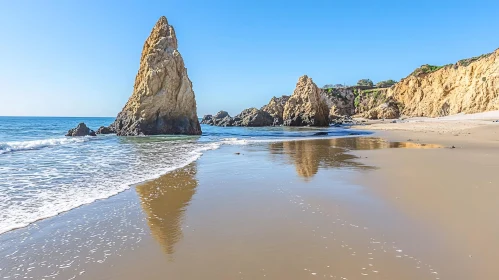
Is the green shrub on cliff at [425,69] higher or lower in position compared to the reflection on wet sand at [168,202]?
higher

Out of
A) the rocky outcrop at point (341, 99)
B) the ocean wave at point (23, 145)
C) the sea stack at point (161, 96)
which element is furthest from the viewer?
the rocky outcrop at point (341, 99)

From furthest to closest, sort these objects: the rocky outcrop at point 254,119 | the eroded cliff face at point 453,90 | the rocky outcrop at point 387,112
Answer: the rocky outcrop at point 387,112, the rocky outcrop at point 254,119, the eroded cliff face at point 453,90

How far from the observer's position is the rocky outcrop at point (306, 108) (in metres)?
60.6

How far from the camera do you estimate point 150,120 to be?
3544 centimetres

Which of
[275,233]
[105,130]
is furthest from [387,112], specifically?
[275,233]

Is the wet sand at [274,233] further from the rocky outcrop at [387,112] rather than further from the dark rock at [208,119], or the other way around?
the dark rock at [208,119]

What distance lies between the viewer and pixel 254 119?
6656 cm

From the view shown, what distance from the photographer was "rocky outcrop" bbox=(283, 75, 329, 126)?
199 ft

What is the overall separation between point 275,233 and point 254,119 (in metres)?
62.1

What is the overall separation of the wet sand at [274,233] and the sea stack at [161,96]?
28238 mm

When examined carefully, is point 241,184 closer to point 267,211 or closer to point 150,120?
point 267,211

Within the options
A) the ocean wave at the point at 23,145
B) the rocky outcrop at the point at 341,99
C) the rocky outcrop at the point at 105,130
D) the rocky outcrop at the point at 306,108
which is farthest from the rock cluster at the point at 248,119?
the ocean wave at the point at 23,145

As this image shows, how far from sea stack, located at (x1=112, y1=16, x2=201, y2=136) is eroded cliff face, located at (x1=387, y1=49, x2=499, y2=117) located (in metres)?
38.7

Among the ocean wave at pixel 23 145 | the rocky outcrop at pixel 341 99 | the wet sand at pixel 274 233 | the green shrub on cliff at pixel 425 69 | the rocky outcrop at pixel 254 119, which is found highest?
the green shrub on cliff at pixel 425 69
